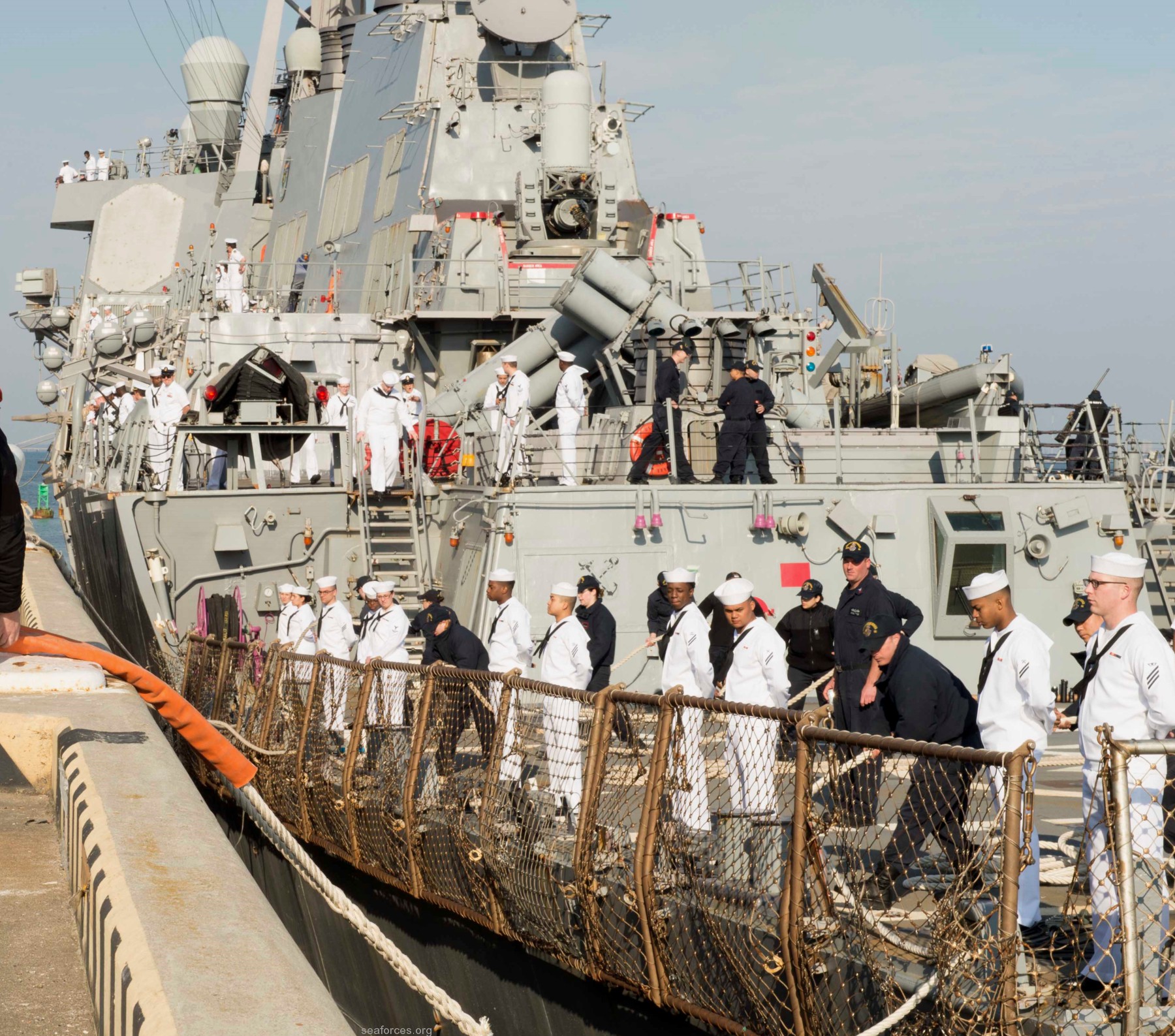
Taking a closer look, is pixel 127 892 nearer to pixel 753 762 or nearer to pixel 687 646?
pixel 753 762

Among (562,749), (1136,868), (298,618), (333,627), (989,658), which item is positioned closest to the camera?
(1136,868)

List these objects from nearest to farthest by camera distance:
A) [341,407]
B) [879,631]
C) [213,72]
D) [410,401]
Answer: [879,631]
[410,401]
[341,407]
[213,72]

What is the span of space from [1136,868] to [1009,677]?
4.53 ft

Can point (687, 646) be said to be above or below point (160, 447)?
below

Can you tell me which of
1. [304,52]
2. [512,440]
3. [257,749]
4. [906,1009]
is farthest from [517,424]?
[304,52]

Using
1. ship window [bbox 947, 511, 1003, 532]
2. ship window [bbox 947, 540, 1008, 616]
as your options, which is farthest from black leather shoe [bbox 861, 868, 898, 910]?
ship window [bbox 947, 511, 1003, 532]

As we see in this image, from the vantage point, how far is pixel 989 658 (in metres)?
5.93

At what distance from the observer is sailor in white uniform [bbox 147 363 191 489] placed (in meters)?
16.3

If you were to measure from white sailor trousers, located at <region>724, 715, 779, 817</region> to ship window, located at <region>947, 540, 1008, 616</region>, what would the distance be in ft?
21.5

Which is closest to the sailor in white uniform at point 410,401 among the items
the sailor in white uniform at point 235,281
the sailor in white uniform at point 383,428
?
the sailor in white uniform at point 383,428

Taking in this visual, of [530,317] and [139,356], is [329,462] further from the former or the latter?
[139,356]

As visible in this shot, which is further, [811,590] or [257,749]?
[811,590]

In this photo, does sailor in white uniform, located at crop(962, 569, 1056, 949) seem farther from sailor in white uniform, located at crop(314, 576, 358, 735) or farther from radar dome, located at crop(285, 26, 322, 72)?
radar dome, located at crop(285, 26, 322, 72)

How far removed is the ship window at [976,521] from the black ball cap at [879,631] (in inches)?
234
